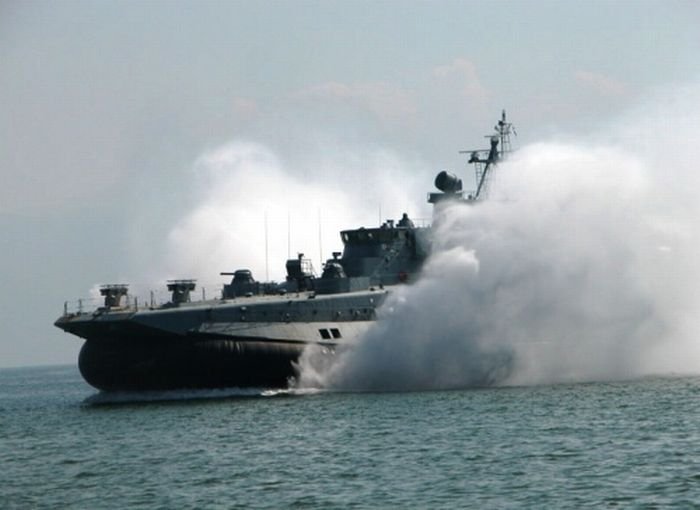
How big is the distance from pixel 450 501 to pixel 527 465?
432 centimetres

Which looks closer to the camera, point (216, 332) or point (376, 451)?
point (376, 451)

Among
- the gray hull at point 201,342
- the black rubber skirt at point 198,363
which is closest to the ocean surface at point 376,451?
the black rubber skirt at point 198,363

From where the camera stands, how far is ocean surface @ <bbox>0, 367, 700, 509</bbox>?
1139 inches

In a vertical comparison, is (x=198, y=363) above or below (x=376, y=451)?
above

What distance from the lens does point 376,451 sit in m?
Answer: 35.3

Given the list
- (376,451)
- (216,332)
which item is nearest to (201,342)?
(216,332)

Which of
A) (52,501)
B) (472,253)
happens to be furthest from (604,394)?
(52,501)

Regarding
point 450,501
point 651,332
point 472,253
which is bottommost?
point 450,501

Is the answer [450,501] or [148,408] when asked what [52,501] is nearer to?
[450,501]

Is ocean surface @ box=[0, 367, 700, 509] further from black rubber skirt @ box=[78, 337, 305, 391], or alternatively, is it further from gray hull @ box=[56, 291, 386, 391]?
gray hull @ box=[56, 291, 386, 391]

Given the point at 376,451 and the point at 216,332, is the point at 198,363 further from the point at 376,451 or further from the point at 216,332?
the point at 376,451

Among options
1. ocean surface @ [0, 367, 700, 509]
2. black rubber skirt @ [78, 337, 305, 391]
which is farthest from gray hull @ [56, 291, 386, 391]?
ocean surface @ [0, 367, 700, 509]

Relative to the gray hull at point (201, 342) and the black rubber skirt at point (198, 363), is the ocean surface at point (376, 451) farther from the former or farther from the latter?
the gray hull at point (201, 342)

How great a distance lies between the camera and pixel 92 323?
52250 millimetres
